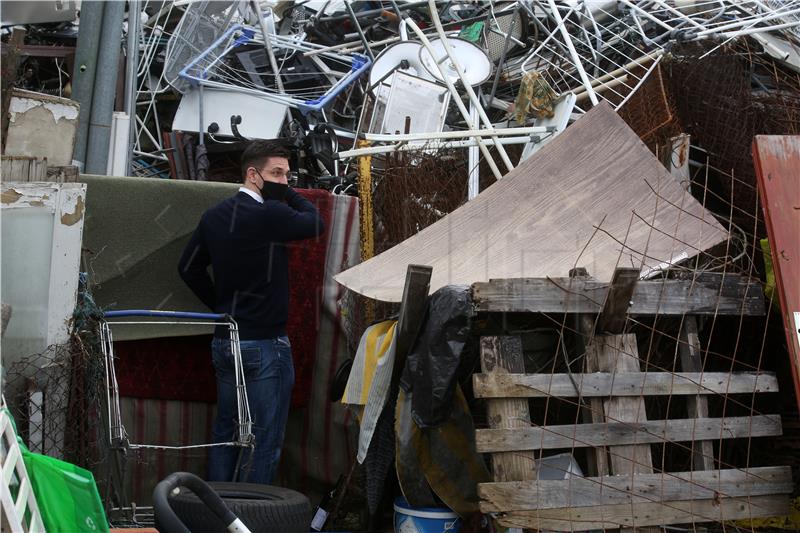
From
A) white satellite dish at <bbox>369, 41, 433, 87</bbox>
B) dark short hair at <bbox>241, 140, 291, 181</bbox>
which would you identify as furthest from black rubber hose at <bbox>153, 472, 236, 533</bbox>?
white satellite dish at <bbox>369, 41, 433, 87</bbox>

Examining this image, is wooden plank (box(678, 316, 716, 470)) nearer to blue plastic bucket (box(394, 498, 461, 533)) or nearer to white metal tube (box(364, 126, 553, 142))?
blue plastic bucket (box(394, 498, 461, 533))

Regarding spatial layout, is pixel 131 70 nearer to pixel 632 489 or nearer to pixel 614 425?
pixel 614 425

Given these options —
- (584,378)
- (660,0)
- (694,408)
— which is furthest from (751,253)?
(660,0)

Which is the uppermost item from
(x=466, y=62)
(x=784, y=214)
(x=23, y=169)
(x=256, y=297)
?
(x=466, y=62)

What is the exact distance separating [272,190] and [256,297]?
629 millimetres

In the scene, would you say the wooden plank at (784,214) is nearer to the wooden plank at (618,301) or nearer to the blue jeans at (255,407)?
the wooden plank at (618,301)

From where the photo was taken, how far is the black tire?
4.04m

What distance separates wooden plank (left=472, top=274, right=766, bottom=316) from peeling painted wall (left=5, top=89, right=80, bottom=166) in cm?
271

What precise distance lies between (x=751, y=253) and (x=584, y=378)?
1464 mm

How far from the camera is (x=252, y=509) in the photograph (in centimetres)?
420

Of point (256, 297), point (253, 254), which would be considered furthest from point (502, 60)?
point (256, 297)

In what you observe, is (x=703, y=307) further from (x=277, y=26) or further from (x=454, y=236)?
(x=277, y=26)

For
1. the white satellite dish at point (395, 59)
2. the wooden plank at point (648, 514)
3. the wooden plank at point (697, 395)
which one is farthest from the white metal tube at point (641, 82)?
the wooden plank at point (648, 514)

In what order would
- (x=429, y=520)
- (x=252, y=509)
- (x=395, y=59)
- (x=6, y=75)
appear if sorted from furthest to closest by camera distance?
1. (x=395, y=59)
2. (x=6, y=75)
3. (x=429, y=520)
4. (x=252, y=509)
